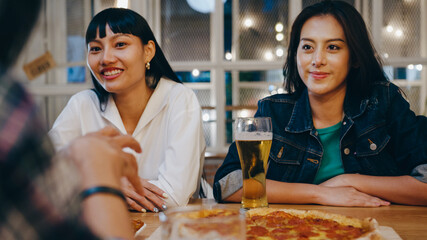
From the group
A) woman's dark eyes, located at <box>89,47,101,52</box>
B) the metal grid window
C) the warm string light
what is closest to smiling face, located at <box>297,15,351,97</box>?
woman's dark eyes, located at <box>89,47,101,52</box>

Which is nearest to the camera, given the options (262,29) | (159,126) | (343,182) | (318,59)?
(343,182)

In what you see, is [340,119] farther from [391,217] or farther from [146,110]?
[146,110]

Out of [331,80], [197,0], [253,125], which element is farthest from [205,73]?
[253,125]

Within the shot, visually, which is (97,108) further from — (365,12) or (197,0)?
(365,12)

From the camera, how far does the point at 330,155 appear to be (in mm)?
1727

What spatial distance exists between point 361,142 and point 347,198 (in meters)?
0.41

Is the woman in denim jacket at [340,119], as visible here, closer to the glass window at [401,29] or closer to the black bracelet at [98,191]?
the black bracelet at [98,191]

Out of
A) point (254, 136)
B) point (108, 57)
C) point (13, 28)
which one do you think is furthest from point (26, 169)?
point (108, 57)

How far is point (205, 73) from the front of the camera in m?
3.68

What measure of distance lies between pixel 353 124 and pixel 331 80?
0.21 m

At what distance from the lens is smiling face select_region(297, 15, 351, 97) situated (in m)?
1.67

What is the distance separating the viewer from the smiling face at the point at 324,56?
5.48 feet

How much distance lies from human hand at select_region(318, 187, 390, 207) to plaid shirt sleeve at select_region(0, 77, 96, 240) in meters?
1.10

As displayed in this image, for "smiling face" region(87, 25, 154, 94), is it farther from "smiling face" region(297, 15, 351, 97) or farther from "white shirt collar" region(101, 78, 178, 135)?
"smiling face" region(297, 15, 351, 97)
